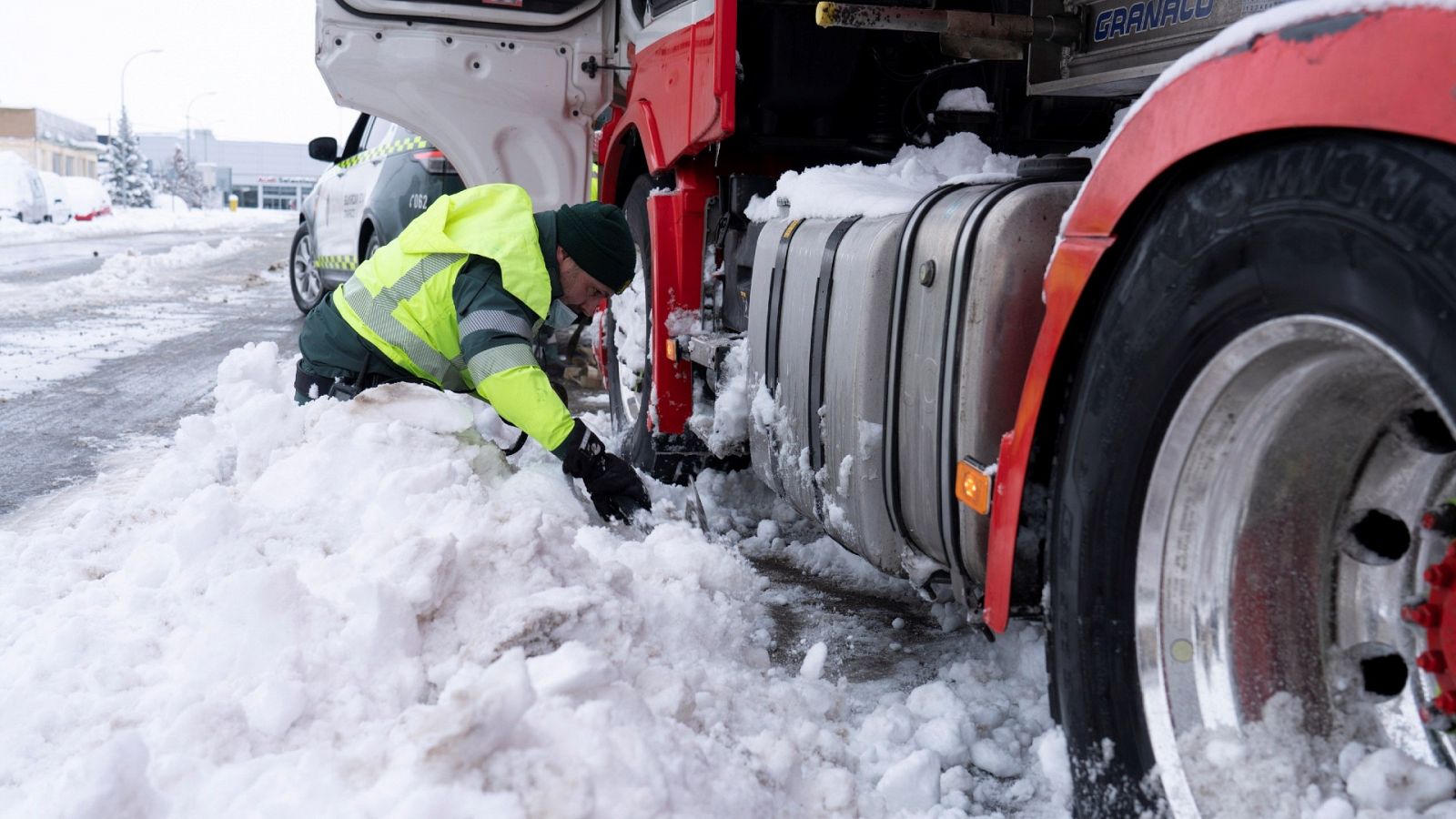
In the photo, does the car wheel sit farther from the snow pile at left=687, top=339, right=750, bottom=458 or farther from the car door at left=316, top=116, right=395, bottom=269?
the snow pile at left=687, top=339, right=750, bottom=458

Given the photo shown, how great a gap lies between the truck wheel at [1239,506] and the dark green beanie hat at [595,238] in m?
2.22

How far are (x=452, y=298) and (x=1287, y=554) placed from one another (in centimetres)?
265

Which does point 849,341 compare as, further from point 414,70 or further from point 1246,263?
point 414,70

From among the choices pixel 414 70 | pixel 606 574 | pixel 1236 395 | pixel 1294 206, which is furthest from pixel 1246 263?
pixel 414 70

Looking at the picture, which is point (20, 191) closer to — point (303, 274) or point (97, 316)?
point (97, 316)

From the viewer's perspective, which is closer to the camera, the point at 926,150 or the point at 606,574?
the point at 606,574

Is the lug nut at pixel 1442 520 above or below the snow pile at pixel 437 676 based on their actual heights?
above

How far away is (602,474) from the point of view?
11.2ft

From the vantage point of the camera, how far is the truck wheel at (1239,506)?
4.64ft

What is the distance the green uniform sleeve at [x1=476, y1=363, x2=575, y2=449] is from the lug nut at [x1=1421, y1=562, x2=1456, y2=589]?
7.62 feet

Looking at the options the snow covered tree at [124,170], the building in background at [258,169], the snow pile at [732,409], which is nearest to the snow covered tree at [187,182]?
the snow covered tree at [124,170]

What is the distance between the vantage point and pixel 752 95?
3811 mm

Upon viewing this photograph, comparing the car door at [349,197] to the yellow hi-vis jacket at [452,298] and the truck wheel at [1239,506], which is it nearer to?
the yellow hi-vis jacket at [452,298]

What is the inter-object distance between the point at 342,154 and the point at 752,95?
20.2 feet
